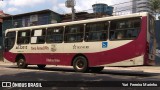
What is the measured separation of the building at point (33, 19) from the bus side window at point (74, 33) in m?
23.1

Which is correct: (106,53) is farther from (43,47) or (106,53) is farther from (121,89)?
(121,89)

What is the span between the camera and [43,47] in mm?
21688

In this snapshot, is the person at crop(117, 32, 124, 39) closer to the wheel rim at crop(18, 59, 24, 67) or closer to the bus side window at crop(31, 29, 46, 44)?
the bus side window at crop(31, 29, 46, 44)

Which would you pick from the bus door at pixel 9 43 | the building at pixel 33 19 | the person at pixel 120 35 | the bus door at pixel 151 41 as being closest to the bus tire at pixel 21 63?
the bus door at pixel 9 43

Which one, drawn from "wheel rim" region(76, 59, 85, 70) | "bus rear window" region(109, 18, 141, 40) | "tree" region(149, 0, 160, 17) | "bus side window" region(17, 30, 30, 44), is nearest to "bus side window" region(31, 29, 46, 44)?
"bus side window" region(17, 30, 30, 44)

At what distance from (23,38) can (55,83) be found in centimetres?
1131

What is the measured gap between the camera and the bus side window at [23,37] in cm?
2306

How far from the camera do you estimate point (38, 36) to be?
22266 millimetres

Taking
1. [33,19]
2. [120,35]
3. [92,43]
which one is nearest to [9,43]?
[92,43]

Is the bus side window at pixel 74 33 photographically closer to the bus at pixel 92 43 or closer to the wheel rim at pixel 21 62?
the bus at pixel 92 43

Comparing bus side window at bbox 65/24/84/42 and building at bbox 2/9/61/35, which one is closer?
bus side window at bbox 65/24/84/42

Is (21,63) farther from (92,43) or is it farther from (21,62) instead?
(92,43)

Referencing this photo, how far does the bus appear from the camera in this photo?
54.7ft

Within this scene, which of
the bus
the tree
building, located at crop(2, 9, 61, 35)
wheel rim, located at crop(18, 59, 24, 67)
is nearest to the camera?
the bus
